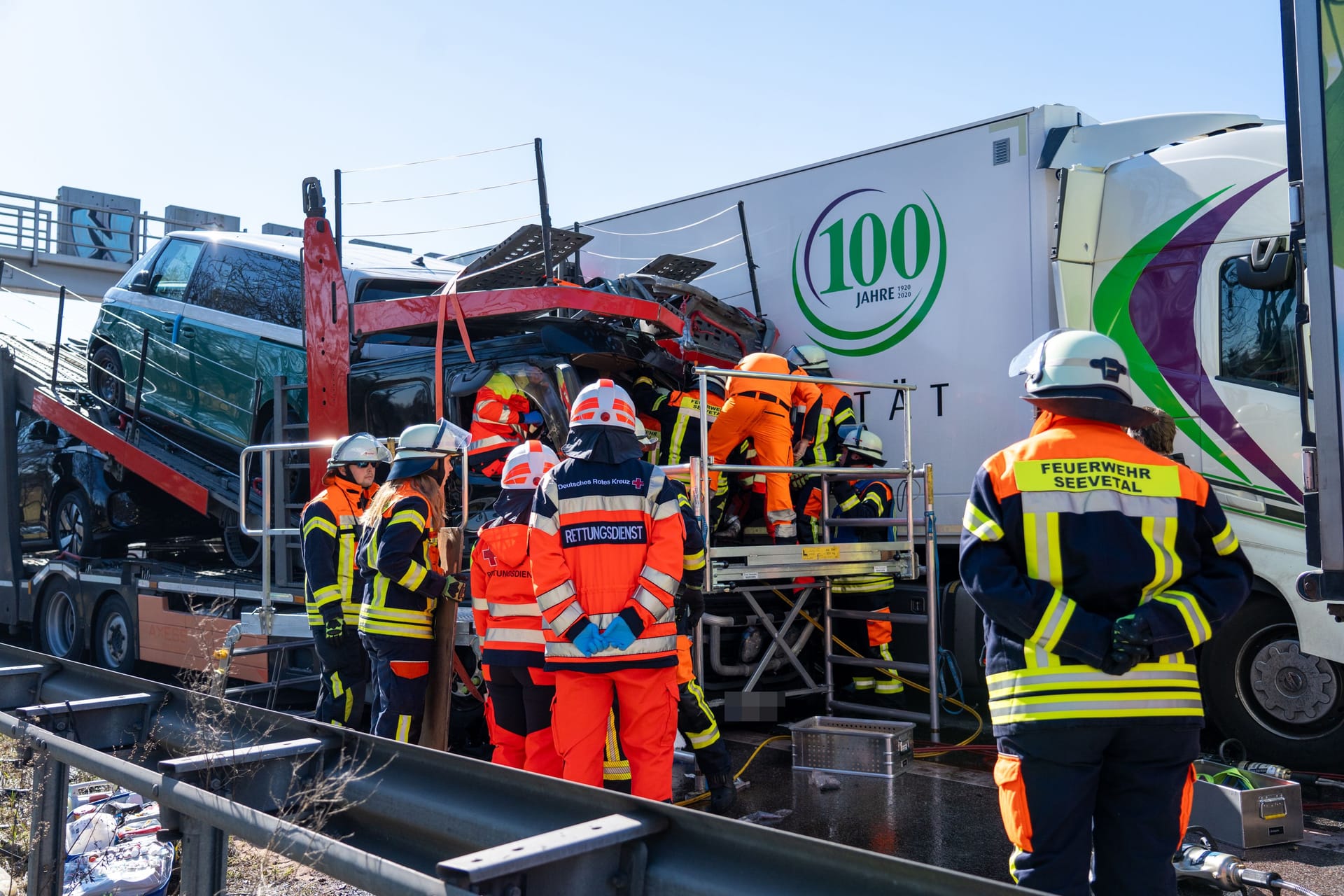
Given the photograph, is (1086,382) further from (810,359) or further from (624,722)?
(810,359)

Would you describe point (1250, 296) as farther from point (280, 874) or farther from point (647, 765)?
point (280, 874)

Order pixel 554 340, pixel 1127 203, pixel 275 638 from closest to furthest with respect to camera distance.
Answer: pixel 1127 203 → pixel 554 340 → pixel 275 638

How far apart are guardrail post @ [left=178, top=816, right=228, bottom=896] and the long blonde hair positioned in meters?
2.68

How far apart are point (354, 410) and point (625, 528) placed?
393 cm

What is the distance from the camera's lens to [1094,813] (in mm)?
2750

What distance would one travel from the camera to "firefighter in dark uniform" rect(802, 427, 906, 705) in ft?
22.9

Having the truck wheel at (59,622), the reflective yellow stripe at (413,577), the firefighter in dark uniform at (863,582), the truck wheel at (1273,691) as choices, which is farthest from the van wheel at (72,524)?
the truck wheel at (1273,691)

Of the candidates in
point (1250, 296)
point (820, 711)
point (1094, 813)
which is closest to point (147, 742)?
point (1094, 813)

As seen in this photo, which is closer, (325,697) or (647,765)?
(647,765)

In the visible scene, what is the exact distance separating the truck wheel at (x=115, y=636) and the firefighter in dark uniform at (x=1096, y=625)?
804 cm

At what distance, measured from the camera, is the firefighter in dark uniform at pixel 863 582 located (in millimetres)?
6977

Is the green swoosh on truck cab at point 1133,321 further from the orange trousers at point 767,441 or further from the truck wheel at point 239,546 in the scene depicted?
the truck wheel at point 239,546

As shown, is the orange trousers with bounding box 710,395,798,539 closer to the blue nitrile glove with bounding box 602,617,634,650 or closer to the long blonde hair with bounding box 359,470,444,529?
the long blonde hair with bounding box 359,470,444,529

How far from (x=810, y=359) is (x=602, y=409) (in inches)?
151
